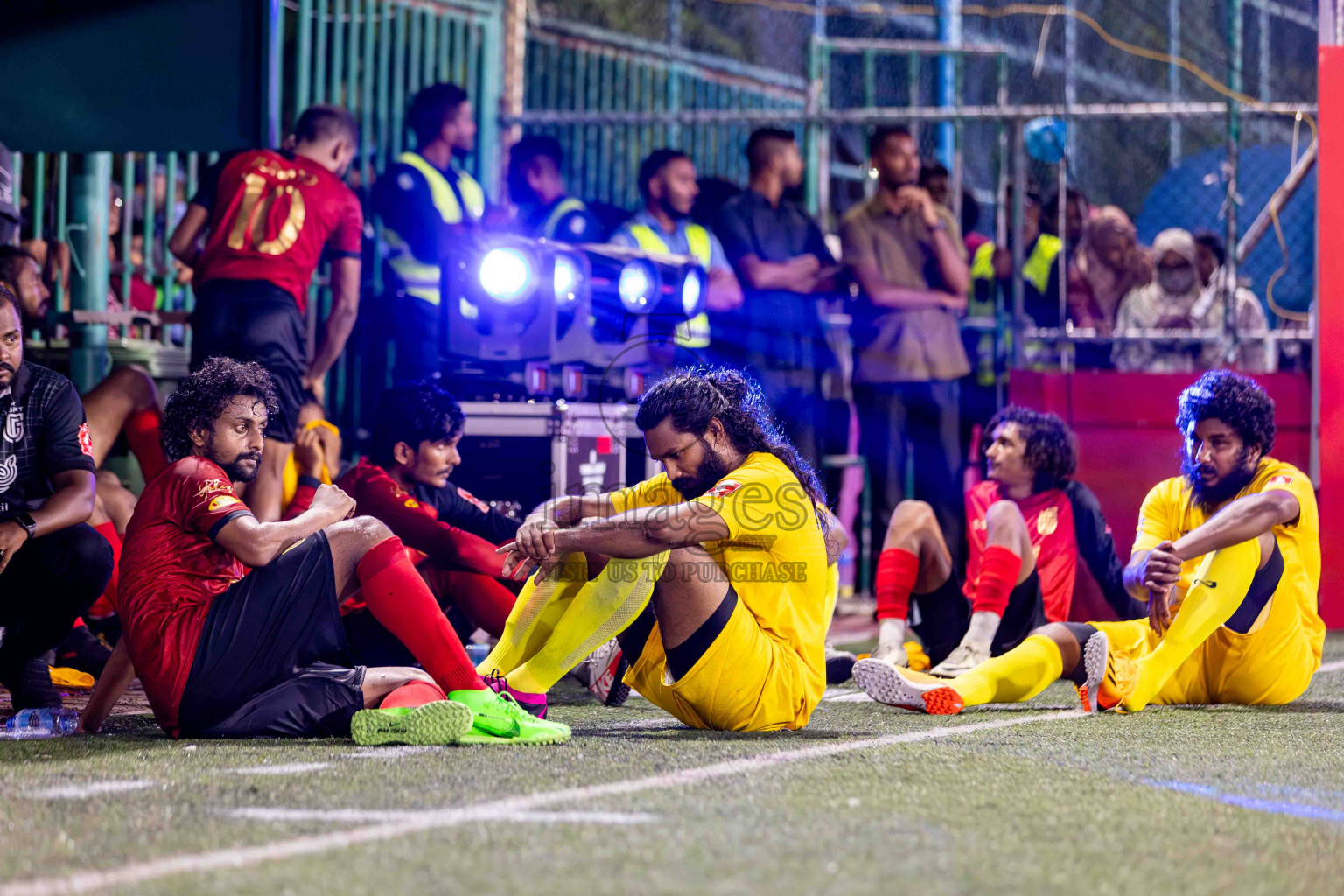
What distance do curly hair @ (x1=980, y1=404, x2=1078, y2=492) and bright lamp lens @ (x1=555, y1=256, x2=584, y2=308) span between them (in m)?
1.93

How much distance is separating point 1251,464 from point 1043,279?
11.8 ft

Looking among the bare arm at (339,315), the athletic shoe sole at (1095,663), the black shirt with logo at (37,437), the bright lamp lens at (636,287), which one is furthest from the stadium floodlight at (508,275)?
the athletic shoe sole at (1095,663)

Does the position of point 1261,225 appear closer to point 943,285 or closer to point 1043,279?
point 1043,279

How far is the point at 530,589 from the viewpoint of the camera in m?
4.57

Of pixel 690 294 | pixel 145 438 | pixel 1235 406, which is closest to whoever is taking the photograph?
pixel 1235 406

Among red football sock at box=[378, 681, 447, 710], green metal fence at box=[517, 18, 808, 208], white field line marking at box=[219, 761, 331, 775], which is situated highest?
green metal fence at box=[517, 18, 808, 208]

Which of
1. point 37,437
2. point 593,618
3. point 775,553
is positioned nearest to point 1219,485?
point 775,553

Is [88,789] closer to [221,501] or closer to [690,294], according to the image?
[221,501]

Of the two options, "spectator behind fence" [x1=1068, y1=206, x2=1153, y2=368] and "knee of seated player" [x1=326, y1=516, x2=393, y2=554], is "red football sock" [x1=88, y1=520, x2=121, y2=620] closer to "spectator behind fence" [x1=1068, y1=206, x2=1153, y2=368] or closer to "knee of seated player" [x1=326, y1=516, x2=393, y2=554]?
"knee of seated player" [x1=326, y1=516, x2=393, y2=554]

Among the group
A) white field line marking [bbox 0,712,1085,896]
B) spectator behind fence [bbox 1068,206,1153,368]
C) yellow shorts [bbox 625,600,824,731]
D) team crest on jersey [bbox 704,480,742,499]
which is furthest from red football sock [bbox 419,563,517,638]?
spectator behind fence [bbox 1068,206,1153,368]

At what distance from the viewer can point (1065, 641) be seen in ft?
16.4

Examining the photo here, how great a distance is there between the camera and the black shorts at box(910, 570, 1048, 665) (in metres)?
5.70

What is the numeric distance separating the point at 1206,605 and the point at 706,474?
1648mm

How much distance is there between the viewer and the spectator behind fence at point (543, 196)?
A: 336 inches
